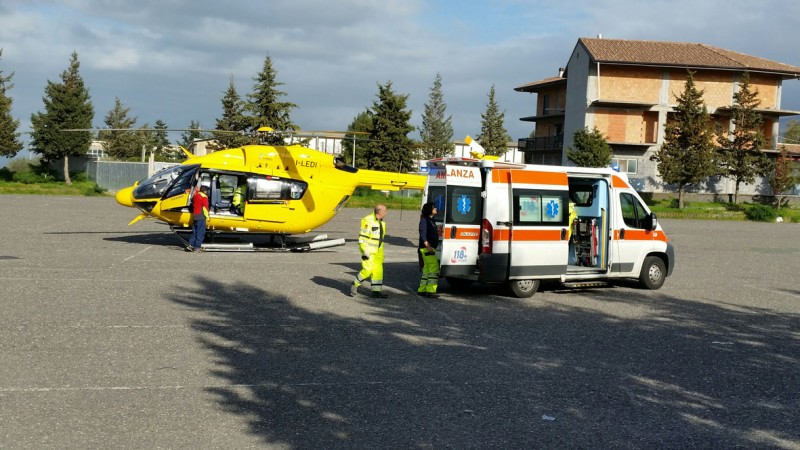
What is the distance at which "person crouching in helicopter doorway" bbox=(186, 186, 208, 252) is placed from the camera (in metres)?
19.2

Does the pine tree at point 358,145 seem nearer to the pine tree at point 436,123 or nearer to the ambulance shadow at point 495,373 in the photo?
the pine tree at point 436,123

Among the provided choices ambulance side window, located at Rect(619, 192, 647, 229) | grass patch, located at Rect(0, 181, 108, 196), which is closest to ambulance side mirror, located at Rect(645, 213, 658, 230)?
ambulance side window, located at Rect(619, 192, 647, 229)

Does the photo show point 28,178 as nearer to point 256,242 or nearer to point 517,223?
point 256,242

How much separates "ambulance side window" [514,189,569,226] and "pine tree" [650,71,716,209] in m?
43.4

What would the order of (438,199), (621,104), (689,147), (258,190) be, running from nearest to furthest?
(438,199) < (258,190) < (689,147) < (621,104)

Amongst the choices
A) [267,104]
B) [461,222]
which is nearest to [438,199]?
[461,222]

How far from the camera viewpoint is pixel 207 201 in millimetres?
19422

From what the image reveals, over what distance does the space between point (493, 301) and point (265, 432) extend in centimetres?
777

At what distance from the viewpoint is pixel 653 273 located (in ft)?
50.8

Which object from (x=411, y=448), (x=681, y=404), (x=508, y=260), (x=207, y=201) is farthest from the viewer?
(x=207, y=201)

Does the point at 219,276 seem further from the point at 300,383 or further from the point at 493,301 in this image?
the point at 300,383

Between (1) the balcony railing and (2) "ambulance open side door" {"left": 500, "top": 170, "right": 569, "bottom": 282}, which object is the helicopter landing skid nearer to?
(2) "ambulance open side door" {"left": 500, "top": 170, "right": 569, "bottom": 282}

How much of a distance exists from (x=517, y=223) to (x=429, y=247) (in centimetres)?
155

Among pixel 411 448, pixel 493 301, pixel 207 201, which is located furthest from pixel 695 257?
pixel 411 448
